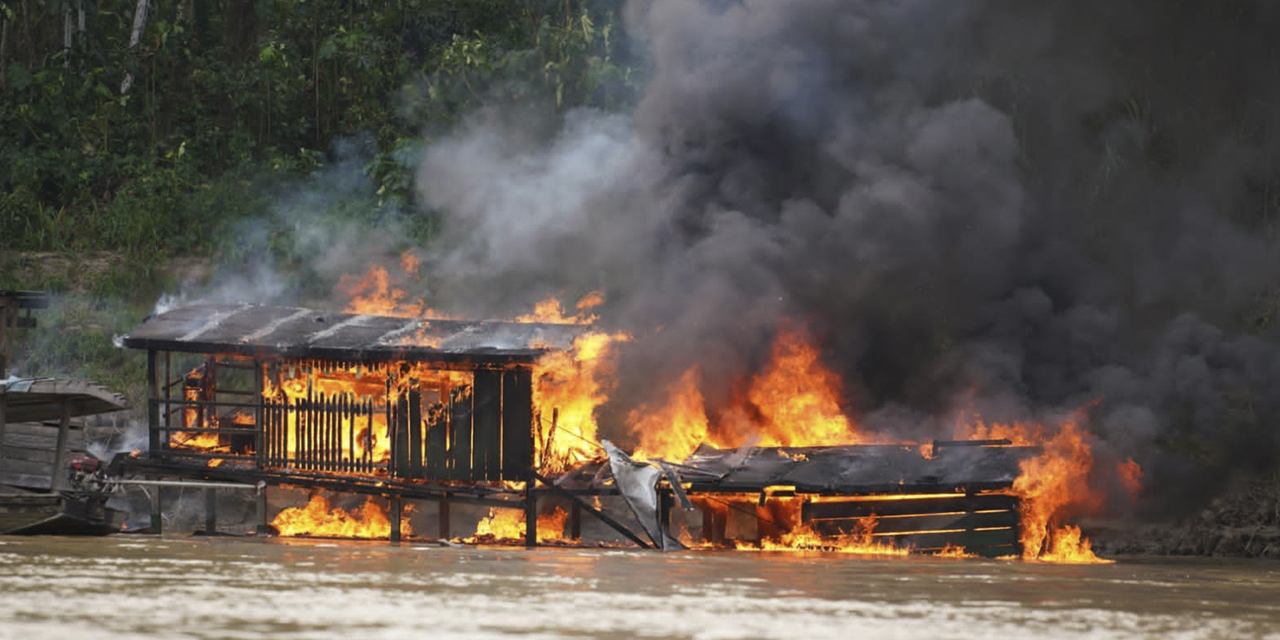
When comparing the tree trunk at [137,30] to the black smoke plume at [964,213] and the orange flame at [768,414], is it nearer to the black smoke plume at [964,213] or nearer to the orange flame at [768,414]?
the black smoke plume at [964,213]

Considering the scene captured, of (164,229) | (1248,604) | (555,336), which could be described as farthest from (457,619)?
(164,229)

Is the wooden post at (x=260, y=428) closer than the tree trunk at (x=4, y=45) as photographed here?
Yes

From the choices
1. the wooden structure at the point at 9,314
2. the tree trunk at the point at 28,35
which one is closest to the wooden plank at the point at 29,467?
the wooden structure at the point at 9,314

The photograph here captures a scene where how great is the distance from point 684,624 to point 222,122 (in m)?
29.9

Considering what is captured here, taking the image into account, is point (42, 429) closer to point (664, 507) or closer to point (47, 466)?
point (47, 466)

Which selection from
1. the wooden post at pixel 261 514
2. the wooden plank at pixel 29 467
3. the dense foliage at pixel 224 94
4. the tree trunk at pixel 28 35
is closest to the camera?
the wooden plank at pixel 29 467

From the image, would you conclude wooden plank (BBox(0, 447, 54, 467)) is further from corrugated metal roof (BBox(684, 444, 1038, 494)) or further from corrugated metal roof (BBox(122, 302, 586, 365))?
corrugated metal roof (BBox(684, 444, 1038, 494))

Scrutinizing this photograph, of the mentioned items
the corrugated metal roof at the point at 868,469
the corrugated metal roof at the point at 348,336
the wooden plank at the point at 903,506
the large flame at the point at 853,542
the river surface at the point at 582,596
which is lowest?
the river surface at the point at 582,596

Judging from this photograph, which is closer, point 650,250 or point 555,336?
point 555,336

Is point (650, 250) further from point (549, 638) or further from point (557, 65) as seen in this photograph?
point (549, 638)

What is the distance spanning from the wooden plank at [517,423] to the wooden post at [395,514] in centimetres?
176

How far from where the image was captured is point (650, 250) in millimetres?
28516

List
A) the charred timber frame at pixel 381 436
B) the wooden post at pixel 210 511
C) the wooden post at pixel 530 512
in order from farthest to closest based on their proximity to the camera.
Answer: the wooden post at pixel 210 511 → the charred timber frame at pixel 381 436 → the wooden post at pixel 530 512

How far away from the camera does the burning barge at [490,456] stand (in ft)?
76.2
